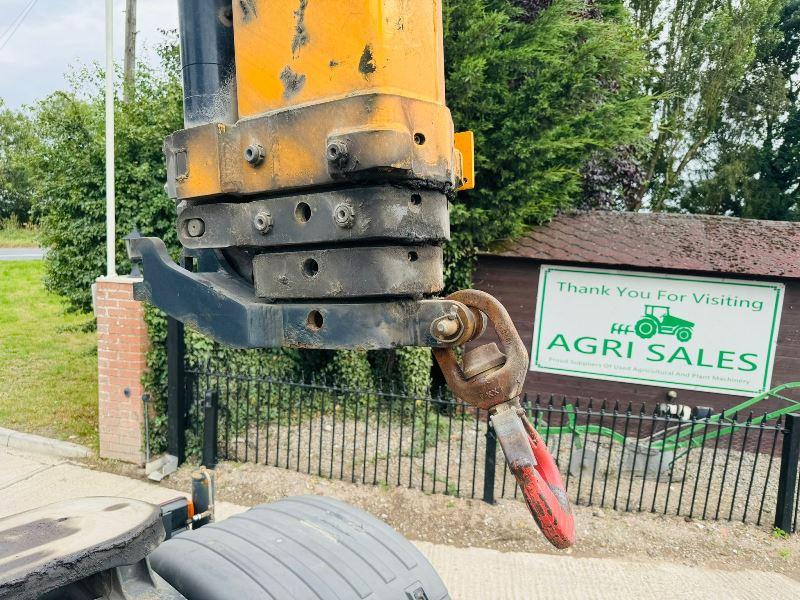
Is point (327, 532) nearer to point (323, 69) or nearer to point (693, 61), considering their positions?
point (323, 69)

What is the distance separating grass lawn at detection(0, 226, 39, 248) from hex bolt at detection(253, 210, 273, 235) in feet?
103

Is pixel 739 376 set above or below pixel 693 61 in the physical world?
below

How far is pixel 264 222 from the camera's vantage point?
1.44 m

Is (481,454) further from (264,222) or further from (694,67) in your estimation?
(694,67)

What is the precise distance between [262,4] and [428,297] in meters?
0.85

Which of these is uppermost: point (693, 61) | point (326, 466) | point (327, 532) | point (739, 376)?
point (693, 61)

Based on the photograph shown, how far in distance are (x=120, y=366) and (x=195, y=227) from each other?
4.83 meters

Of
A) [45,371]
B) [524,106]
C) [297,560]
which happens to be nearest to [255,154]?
[297,560]

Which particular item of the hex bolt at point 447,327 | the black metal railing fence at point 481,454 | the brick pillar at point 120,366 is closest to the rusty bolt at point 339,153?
the hex bolt at point 447,327

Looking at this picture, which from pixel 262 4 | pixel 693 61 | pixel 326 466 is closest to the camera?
pixel 262 4

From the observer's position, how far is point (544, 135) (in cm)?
720

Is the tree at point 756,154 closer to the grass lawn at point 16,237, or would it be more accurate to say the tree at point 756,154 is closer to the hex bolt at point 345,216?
the hex bolt at point 345,216

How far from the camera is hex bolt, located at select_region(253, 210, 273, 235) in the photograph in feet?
4.70

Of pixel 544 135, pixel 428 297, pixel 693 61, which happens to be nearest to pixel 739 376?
pixel 544 135
